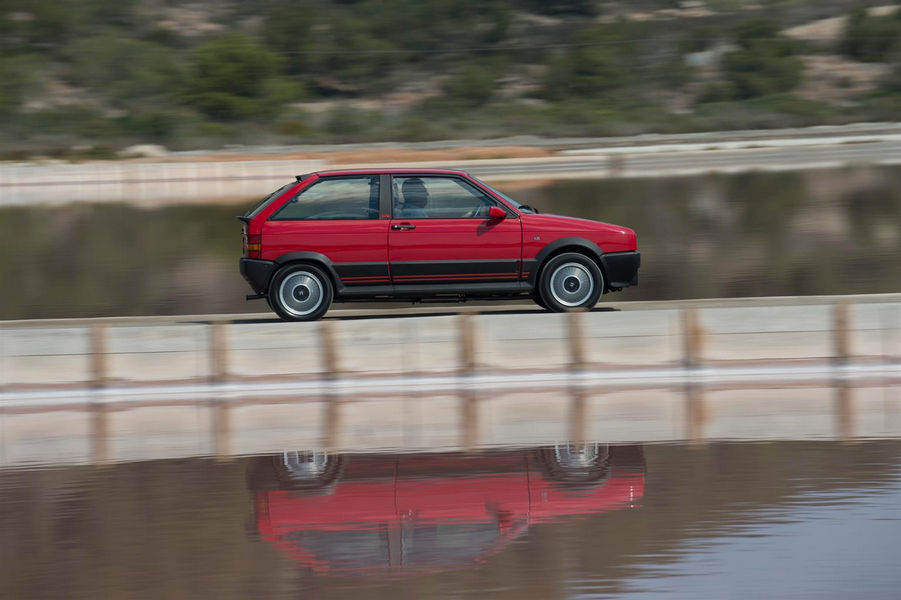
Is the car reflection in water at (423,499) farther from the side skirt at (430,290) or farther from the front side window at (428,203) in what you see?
the front side window at (428,203)

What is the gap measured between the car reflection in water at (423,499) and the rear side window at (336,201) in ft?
11.9

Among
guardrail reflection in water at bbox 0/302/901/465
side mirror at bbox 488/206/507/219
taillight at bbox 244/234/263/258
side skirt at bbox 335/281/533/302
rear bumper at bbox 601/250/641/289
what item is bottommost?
guardrail reflection in water at bbox 0/302/901/465

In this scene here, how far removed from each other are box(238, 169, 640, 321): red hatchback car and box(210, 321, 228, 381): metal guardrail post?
656 mm

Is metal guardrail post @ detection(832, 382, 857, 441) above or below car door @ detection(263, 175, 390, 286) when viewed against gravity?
below

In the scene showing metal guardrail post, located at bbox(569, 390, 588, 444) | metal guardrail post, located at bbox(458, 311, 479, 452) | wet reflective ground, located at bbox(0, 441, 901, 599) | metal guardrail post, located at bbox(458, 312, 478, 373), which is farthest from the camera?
metal guardrail post, located at bbox(458, 312, 478, 373)

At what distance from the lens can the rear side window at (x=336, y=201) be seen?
1344 cm

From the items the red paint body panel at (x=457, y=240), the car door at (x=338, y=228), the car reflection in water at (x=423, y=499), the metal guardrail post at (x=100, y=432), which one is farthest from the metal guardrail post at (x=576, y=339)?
the metal guardrail post at (x=100, y=432)

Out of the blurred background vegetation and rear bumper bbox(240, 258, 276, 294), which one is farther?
the blurred background vegetation

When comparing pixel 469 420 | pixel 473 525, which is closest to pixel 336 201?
pixel 469 420

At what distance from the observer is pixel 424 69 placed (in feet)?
294

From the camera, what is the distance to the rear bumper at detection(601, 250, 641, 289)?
44.8ft

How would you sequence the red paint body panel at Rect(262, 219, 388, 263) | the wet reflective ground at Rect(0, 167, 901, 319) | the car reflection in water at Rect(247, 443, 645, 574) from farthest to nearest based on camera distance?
the wet reflective ground at Rect(0, 167, 901, 319) < the red paint body panel at Rect(262, 219, 388, 263) < the car reflection in water at Rect(247, 443, 645, 574)

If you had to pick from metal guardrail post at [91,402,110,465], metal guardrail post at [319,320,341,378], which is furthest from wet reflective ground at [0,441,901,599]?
metal guardrail post at [319,320,341,378]

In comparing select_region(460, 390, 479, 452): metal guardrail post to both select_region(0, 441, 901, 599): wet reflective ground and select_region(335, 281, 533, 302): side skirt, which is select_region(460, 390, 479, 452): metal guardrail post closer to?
select_region(0, 441, 901, 599): wet reflective ground
